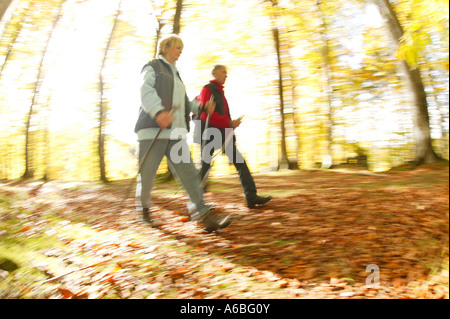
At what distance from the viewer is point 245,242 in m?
1.88

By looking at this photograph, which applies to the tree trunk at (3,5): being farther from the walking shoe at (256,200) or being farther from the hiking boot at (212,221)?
the walking shoe at (256,200)

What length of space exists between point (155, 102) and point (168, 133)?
265 mm

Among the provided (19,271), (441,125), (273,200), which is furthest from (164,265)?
(441,125)

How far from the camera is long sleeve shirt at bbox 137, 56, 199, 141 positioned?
1.82 meters

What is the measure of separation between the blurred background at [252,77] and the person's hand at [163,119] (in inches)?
16.4

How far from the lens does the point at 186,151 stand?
2035 mm

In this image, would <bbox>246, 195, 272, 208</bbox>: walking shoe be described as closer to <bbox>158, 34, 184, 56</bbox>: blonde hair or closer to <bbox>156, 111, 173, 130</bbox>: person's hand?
<bbox>156, 111, 173, 130</bbox>: person's hand

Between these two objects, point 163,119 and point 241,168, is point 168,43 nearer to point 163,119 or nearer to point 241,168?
A: point 163,119

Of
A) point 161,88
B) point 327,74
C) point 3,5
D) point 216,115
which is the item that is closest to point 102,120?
point 3,5

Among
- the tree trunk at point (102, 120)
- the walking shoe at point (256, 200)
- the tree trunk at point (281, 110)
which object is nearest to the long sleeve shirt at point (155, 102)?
the walking shoe at point (256, 200)

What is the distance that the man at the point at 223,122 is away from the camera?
2.24m
